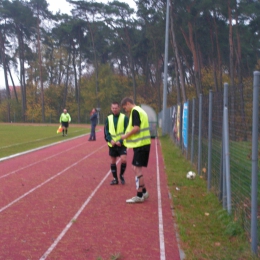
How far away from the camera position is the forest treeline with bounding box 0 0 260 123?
31.9m

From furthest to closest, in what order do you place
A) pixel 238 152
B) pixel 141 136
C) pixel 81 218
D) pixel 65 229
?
pixel 141 136
pixel 81 218
pixel 238 152
pixel 65 229

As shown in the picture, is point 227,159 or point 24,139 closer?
point 227,159

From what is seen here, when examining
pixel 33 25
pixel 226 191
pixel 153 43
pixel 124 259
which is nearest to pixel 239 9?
pixel 153 43

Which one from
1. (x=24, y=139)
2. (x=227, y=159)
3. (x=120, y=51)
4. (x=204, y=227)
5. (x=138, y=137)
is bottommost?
(x=24, y=139)

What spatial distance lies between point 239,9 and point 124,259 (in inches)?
1032

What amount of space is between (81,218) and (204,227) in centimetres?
189

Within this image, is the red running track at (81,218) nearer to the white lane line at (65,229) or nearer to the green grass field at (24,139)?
the white lane line at (65,229)

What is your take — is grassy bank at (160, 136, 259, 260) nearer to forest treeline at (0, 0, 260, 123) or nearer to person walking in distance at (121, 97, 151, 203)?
person walking in distance at (121, 97, 151, 203)

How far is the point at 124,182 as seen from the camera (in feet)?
34.1

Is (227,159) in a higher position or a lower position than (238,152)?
lower

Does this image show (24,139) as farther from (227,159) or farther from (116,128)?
(227,159)

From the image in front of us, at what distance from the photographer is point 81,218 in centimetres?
712

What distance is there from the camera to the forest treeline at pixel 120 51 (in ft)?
104

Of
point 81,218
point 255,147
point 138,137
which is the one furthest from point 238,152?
point 81,218
